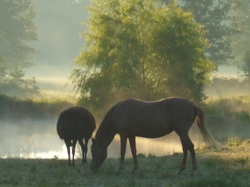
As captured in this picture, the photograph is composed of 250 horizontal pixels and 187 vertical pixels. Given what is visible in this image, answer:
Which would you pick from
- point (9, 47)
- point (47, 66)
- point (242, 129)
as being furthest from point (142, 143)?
point (47, 66)

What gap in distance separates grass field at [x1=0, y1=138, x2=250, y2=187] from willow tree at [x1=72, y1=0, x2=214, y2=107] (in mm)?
17220

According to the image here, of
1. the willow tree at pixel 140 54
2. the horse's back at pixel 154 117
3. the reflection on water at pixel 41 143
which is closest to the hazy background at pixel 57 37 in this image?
the willow tree at pixel 140 54

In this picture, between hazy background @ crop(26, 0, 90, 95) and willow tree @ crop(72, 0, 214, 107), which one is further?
hazy background @ crop(26, 0, 90, 95)

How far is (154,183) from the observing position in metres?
14.1

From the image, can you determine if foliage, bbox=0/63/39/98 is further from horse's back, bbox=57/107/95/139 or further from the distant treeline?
horse's back, bbox=57/107/95/139

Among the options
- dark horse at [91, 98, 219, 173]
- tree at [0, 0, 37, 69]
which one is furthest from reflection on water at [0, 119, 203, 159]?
tree at [0, 0, 37, 69]

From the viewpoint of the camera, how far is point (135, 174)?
1586cm

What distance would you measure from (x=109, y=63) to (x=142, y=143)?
7.02 m

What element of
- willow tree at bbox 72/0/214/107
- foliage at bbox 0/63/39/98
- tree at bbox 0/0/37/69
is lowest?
willow tree at bbox 72/0/214/107

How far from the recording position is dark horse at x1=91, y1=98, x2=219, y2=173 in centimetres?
1598

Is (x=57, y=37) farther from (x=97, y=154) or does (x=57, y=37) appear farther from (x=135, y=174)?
(x=135, y=174)

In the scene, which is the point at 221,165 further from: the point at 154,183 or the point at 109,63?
the point at 109,63

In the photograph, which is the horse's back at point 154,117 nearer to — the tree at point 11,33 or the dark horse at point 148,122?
the dark horse at point 148,122

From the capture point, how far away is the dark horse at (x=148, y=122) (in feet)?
52.4
